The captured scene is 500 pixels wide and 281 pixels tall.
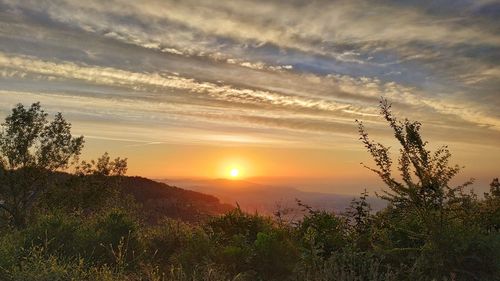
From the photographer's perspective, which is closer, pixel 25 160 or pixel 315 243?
pixel 315 243

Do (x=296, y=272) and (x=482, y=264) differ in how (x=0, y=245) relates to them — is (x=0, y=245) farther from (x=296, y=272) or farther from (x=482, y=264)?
(x=482, y=264)

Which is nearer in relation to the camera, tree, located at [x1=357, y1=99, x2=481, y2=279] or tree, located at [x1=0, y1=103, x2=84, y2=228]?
tree, located at [x1=357, y1=99, x2=481, y2=279]

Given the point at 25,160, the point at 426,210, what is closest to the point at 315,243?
the point at 426,210

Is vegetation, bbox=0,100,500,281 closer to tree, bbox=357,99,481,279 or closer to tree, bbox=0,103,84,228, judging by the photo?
tree, bbox=357,99,481,279

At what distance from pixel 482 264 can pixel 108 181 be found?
35.2m

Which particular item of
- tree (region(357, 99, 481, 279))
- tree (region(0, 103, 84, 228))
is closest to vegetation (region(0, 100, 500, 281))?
tree (region(357, 99, 481, 279))

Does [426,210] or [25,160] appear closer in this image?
[426,210]

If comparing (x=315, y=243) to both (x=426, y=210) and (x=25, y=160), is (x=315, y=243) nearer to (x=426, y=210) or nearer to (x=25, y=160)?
(x=426, y=210)

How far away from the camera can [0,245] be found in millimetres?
10484

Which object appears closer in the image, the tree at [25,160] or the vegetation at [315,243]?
the vegetation at [315,243]

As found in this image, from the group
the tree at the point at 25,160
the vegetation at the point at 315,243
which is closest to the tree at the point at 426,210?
the vegetation at the point at 315,243

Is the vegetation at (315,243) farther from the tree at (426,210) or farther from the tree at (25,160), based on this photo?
the tree at (25,160)

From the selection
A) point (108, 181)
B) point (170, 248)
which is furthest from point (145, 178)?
point (170, 248)

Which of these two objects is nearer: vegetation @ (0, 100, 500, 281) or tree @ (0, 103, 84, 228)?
vegetation @ (0, 100, 500, 281)
